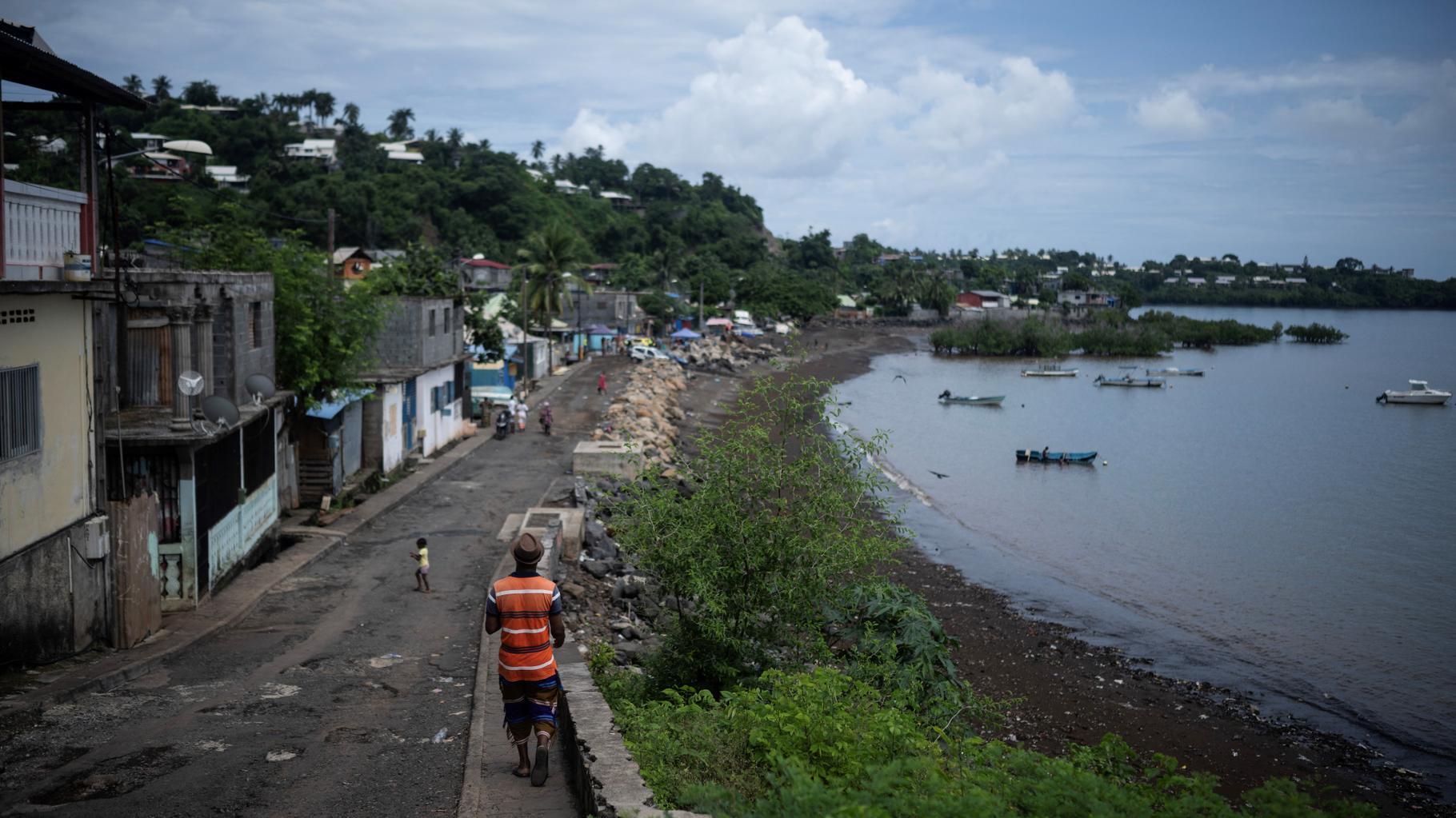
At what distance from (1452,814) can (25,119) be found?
69600mm

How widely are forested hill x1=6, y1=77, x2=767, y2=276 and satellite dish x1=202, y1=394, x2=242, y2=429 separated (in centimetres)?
1310

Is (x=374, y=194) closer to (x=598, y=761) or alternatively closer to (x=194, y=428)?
(x=194, y=428)

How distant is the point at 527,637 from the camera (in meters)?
7.06

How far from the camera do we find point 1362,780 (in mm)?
15031

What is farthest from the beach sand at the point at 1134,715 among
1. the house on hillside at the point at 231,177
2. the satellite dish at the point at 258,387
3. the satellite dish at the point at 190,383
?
the house on hillside at the point at 231,177

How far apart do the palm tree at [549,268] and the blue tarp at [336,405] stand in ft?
102

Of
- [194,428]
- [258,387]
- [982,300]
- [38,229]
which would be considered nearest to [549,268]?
[258,387]

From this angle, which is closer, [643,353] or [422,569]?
[422,569]

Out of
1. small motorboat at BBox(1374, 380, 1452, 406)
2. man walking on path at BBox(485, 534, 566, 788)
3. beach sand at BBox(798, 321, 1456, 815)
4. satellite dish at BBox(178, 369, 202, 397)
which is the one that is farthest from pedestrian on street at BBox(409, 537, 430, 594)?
small motorboat at BBox(1374, 380, 1452, 406)

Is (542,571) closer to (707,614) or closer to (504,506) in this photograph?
(707,614)

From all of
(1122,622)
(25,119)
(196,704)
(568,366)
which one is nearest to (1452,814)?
(1122,622)

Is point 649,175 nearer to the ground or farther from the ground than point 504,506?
farther from the ground

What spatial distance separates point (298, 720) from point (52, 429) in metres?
4.68

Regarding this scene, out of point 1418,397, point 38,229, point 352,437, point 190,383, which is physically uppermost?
point 38,229
